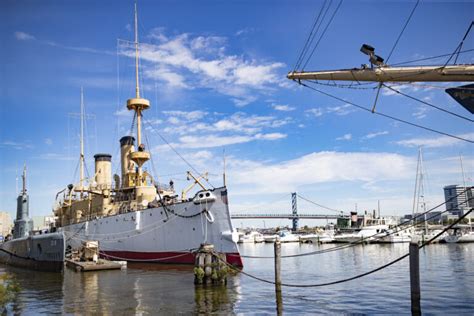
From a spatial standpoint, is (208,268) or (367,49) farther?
(208,268)

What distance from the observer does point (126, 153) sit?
39938mm

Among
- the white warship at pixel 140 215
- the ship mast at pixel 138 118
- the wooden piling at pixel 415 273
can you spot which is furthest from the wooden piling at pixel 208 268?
the ship mast at pixel 138 118

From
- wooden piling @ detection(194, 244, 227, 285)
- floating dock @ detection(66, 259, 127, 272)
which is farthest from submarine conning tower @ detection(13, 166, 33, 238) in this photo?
wooden piling @ detection(194, 244, 227, 285)

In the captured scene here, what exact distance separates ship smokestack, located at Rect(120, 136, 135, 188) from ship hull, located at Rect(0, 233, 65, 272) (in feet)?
31.5

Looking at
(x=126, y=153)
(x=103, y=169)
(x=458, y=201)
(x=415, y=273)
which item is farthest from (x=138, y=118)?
(x=458, y=201)

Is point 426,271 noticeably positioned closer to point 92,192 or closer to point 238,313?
point 238,313

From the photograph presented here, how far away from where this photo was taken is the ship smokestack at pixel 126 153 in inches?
1534

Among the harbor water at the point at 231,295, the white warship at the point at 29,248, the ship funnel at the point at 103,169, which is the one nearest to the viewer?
the harbor water at the point at 231,295

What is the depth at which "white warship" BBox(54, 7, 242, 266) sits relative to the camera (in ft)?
88.2

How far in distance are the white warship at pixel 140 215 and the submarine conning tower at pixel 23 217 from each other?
444cm

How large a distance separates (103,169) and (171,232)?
18.2 metres

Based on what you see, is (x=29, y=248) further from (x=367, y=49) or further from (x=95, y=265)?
(x=367, y=49)

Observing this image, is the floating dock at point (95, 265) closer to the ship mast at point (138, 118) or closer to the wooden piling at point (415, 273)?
the ship mast at point (138, 118)

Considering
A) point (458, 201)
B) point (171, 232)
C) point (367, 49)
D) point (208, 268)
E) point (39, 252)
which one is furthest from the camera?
point (458, 201)
